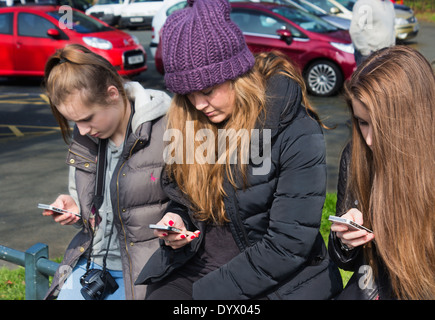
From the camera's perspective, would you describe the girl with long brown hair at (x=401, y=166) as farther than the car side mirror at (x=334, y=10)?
No

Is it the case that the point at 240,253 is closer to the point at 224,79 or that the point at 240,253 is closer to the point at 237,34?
the point at 224,79

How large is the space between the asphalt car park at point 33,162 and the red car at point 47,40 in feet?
1.86

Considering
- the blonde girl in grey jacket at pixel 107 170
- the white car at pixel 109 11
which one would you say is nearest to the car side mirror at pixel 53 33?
the blonde girl in grey jacket at pixel 107 170

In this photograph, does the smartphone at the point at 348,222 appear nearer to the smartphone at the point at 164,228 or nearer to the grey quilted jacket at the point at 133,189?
the smartphone at the point at 164,228

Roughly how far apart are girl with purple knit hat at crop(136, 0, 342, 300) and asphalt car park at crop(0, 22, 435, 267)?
46 cm

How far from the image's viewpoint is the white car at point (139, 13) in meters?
23.1

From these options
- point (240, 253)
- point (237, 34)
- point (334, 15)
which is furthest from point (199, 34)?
point (334, 15)

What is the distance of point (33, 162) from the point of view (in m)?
7.49

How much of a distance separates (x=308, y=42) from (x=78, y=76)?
339 inches

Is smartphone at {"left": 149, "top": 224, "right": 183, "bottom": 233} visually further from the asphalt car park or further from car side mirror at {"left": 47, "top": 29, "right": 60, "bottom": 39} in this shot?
car side mirror at {"left": 47, "top": 29, "right": 60, "bottom": 39}

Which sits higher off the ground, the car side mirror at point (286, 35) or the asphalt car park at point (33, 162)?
the car side mirror at point (286, 35)

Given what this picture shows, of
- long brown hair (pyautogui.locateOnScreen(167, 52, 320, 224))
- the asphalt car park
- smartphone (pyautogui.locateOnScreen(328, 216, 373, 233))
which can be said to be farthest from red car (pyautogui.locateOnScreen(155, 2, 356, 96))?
smartphone (pyautogui.locateOnScreen(328, 216, 373, 233))

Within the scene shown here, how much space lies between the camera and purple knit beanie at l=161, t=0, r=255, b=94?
8.01 feet
